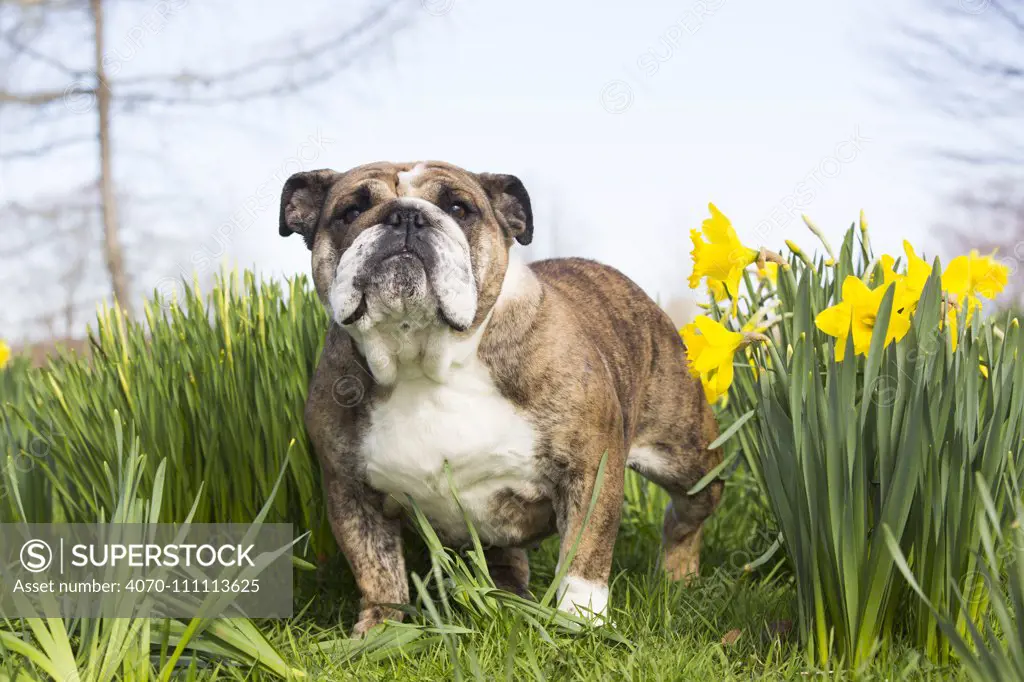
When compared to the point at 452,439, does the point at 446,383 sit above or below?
above

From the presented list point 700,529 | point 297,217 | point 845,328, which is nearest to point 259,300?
point 297,217

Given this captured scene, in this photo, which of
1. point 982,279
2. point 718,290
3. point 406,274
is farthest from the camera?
point 718,290

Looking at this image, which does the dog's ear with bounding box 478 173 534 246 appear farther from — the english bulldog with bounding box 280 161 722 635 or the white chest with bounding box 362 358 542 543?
the white chest with bounding box 362 358 542 543

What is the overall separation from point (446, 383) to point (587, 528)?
23.1 inches

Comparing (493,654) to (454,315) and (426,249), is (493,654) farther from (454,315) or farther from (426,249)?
(426,249)

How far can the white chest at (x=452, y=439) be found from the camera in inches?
108

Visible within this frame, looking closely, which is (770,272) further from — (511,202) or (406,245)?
(406,245)

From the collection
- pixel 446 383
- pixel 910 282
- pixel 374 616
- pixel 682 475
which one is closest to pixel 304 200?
pixel 446 383

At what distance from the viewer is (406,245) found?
8.37 ft

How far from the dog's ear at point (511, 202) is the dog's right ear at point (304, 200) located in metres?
0.48

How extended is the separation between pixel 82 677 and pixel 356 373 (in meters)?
1.06

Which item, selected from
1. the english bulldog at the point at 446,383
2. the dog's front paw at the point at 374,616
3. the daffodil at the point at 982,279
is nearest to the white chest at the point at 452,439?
the english bulldog at the point at 446,383

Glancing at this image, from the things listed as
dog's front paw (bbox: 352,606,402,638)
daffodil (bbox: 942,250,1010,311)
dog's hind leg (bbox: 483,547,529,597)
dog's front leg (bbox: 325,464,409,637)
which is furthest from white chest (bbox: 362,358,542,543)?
daffodil (bbox: 942,250,1010,311)

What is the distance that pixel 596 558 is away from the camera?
279cm
